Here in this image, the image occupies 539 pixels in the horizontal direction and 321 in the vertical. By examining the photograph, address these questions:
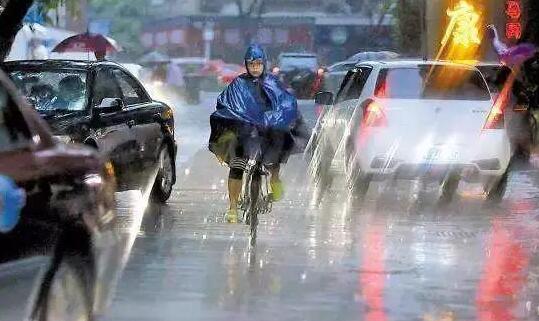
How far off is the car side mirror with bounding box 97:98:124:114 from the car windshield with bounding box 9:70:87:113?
24 cm

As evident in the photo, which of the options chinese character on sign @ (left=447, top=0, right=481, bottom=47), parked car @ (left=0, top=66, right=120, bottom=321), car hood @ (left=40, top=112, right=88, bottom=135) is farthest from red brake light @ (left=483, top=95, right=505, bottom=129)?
chinese character on sign @ (left=447, top=0, right=481, bottom=47)

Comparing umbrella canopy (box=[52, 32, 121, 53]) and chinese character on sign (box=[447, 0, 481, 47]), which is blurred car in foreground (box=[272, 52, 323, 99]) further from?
umbrella canopy (box=[52, 32, 121, 53])

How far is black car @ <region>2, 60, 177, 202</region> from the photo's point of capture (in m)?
12.5

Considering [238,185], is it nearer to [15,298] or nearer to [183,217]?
[183,217]

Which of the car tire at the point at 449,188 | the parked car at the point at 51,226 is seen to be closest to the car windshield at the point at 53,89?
the car tire at the point at 449,188

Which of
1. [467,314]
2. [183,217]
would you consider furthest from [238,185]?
[467,314]

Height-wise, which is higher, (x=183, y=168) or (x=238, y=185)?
(x=238, y=185)

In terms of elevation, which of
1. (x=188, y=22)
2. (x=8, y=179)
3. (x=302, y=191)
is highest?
(x=8, y=179)

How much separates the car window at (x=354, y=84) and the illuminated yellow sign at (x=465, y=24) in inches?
653

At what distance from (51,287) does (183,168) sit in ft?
41.9

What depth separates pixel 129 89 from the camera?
46.8ft

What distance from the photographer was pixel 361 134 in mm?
14453

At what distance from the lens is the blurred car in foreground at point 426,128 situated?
14266 millimetres

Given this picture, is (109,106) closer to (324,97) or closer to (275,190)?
(275,190)
